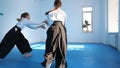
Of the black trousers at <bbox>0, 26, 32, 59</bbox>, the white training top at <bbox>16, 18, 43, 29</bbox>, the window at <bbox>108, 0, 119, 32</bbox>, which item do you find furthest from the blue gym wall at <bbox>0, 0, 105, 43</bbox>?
the white training top at <bbox>16, 18, 43, 29</bbox>

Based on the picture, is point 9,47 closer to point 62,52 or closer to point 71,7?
point 62,52

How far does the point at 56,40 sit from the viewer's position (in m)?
3.50

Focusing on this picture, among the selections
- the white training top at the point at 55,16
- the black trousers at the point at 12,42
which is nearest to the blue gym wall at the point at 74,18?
the black trousers at the point at 12,42

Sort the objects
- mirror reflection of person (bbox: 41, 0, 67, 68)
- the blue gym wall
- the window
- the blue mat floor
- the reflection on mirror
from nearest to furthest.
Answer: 1. mirror reflection of person (bbox: 41, 0, 67, 68)
2. the blue mat floor
3. the window
4. the blue gym wall
5. the reflection on mirror

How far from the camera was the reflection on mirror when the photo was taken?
1102cm

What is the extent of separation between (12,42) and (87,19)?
6777mm

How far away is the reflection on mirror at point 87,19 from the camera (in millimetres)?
11023

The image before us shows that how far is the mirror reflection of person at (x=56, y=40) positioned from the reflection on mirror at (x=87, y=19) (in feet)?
25.1

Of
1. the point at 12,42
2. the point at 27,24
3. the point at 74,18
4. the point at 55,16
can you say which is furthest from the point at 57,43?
the point at 74,18

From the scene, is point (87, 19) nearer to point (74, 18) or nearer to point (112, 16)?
point (74, 18)

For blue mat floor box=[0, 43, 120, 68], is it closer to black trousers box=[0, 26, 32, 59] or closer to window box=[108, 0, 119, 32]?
black trousers box=[0, 26, 32, 59]

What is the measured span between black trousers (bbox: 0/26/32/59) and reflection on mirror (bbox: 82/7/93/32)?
6.35m

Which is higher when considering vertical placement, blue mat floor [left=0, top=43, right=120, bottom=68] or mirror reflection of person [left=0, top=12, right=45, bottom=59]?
mirror reflection of person [left=0, top=12, right=45, bottom=59]

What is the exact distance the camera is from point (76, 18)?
11203mm
